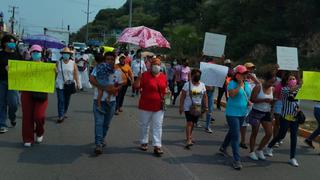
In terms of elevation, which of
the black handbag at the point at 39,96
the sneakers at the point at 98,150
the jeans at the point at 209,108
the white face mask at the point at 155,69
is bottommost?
the sneakers at the point at 98,150

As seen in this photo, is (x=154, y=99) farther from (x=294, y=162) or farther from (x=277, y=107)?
(x=277, y=107)

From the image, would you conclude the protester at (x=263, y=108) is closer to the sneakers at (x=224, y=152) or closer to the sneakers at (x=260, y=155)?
the sneakers at (x=260, y=155)

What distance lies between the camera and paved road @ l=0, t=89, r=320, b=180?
7855 millimetres

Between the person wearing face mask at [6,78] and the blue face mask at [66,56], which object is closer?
the person wearing face mask at [6,78]

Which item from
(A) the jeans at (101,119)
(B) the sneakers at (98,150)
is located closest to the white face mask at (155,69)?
(A) the jeans at (101,119)

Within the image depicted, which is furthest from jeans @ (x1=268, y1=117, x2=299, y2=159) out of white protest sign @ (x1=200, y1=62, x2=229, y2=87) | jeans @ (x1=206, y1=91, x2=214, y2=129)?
jeans @ (x1=206, y1=91, x2=214, y2=129)

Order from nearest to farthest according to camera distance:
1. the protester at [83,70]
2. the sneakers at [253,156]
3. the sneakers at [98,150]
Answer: the sneakers at [98,150] < the sneakers at [253,156] < the protester at [83,70]

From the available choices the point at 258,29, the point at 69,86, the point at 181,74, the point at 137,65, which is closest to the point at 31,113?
the point at 69,86

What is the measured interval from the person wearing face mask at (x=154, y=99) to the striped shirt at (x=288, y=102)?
2.21 metres

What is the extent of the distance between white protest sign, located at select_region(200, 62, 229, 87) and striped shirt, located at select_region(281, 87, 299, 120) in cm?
173

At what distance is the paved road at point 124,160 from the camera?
786 centimetres

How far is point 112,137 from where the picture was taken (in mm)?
10836

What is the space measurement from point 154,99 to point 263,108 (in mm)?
2008

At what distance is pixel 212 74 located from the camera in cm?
1130
